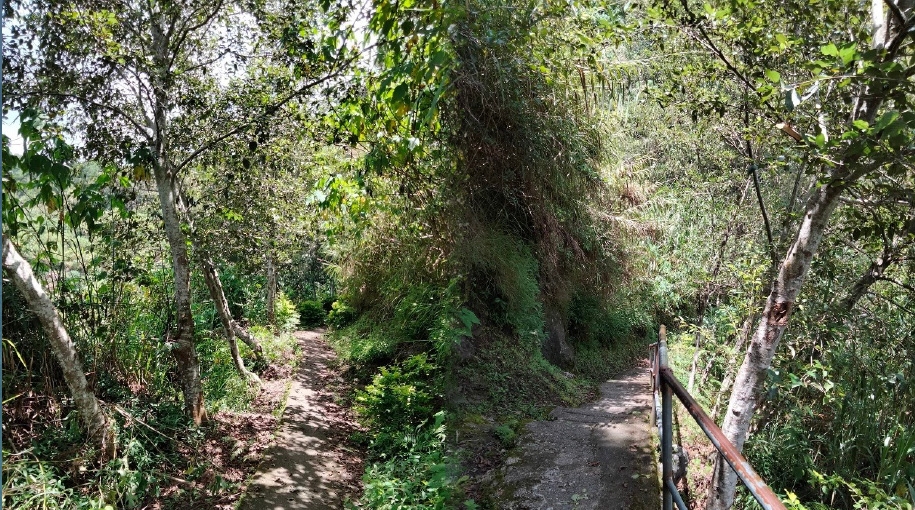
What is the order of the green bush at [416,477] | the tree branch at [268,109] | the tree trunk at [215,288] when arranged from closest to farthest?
the green bush at [416,477], the tree branch at [268,109], the tree trunk at [215,288]

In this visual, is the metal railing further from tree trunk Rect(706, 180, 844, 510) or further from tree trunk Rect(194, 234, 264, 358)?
tree trunk Rect(194, 234, 264, 358)

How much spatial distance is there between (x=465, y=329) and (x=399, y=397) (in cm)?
112

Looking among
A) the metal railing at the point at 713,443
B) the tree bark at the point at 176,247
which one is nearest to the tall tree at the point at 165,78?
the tree bark at the point at 176,247

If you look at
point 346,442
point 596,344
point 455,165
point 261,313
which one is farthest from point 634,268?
point 261,313

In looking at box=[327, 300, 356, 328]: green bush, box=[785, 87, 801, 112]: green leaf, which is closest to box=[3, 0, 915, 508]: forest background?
box=[785, 87, 801, 112]: green leaf

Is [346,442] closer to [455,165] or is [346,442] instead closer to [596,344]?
[455,165]

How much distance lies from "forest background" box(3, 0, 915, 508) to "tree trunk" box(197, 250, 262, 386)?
2.0 inches

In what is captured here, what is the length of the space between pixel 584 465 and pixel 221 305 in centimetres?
512

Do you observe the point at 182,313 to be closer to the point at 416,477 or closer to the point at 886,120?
the point at 416,477

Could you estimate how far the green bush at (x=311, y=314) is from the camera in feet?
52.9

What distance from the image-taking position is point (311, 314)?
53.4ft

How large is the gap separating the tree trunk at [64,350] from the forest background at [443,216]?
26mm

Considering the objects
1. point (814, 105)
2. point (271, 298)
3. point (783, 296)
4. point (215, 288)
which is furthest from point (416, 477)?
point (271, 298)

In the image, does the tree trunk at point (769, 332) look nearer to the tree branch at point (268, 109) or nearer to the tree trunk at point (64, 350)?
the tree branch at point (268, 109)
